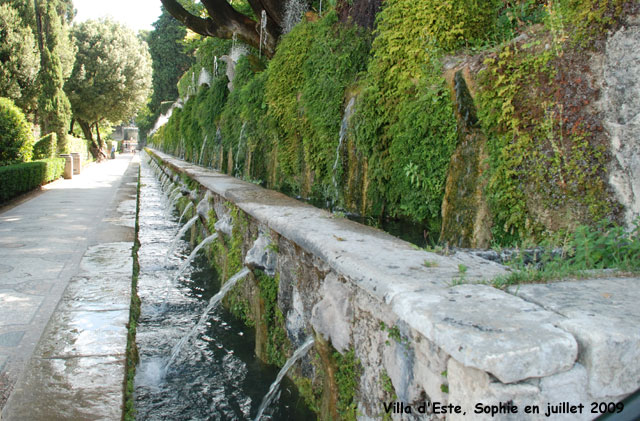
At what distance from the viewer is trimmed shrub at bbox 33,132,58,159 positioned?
1788cm

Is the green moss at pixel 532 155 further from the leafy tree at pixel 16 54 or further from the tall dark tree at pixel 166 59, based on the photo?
the tall dark tree at pixel 166 59

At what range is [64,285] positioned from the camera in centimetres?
430

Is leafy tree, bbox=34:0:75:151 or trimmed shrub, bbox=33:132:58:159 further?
leafy tree, bbox=34:0:75:151

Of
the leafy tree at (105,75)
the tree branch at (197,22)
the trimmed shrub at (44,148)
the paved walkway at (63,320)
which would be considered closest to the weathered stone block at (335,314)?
the paved walkway at (63,320)

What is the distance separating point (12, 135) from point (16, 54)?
389 inches

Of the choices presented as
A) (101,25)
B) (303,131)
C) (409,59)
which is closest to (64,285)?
(303,131)

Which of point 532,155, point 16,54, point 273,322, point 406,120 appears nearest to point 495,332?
point 532,155

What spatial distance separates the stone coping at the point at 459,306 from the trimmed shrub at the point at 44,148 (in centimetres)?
1833

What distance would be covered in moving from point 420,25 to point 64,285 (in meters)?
3.73

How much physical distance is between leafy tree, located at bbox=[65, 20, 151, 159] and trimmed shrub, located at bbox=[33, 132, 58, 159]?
1615cm

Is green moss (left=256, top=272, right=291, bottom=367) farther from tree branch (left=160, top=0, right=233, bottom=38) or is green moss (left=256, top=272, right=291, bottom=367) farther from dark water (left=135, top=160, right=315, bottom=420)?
tree branch (left=160, top=0, right=233, bottom=38)

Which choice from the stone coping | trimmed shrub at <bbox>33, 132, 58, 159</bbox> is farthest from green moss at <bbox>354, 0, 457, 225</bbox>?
trimmed shrub at <bbox>33, 132, 58, 159</bbox>

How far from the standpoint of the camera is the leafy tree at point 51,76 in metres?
21.0

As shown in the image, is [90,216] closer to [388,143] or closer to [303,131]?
[303,131]
